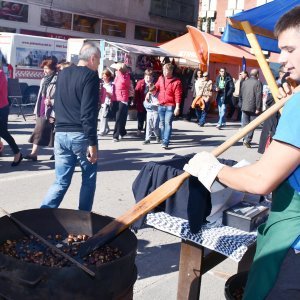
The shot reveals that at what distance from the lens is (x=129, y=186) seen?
7824mm

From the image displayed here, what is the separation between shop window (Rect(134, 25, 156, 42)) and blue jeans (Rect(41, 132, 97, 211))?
2499 centimetres

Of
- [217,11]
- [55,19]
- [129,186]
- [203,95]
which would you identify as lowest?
[129,186]

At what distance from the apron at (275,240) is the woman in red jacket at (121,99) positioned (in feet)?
32.5

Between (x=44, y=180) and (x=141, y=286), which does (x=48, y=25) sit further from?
(x=141, y=286)

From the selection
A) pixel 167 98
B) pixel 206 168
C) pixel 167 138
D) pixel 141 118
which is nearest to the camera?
pixel 206 168

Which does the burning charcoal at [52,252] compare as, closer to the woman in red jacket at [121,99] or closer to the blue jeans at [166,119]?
the blue jeans at [166,119]

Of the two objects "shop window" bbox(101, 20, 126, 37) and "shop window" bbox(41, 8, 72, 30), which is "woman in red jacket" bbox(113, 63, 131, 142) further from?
"shop window" bbox(101, 20, 126, 37)

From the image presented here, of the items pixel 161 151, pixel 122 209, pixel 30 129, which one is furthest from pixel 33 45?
pixel 122 209

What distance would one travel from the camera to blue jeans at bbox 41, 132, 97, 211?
5.03m

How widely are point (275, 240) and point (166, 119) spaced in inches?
377

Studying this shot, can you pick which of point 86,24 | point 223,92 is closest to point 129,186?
point 223,92

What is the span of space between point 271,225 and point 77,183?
588 centimetres

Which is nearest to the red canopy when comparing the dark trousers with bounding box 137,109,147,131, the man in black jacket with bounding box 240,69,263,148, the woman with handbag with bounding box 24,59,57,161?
the man in black jacket with bounding box 240,69,263,148

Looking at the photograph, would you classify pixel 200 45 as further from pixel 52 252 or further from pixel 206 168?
pixel 206 168
